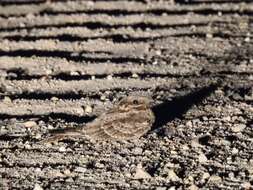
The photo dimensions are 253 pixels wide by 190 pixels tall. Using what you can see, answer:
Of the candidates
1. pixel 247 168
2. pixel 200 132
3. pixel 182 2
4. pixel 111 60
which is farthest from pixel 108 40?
pixel 247 168

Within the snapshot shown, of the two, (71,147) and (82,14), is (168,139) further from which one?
(82,14)

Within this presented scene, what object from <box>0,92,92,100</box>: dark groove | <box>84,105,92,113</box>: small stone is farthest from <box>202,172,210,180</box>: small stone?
<box>0,92,92,100</box>: dark groove

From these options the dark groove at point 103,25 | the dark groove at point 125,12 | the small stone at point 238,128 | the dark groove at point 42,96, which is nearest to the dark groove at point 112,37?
the dark groove at point 103,25

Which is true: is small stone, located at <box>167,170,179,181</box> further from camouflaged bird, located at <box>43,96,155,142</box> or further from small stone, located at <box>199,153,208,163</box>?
camouflaged bird, located at <box>43,96,155,142</box>

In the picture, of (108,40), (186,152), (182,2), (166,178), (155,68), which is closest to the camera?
(166,178)

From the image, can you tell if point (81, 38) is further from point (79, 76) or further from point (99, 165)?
point (99, 165)
